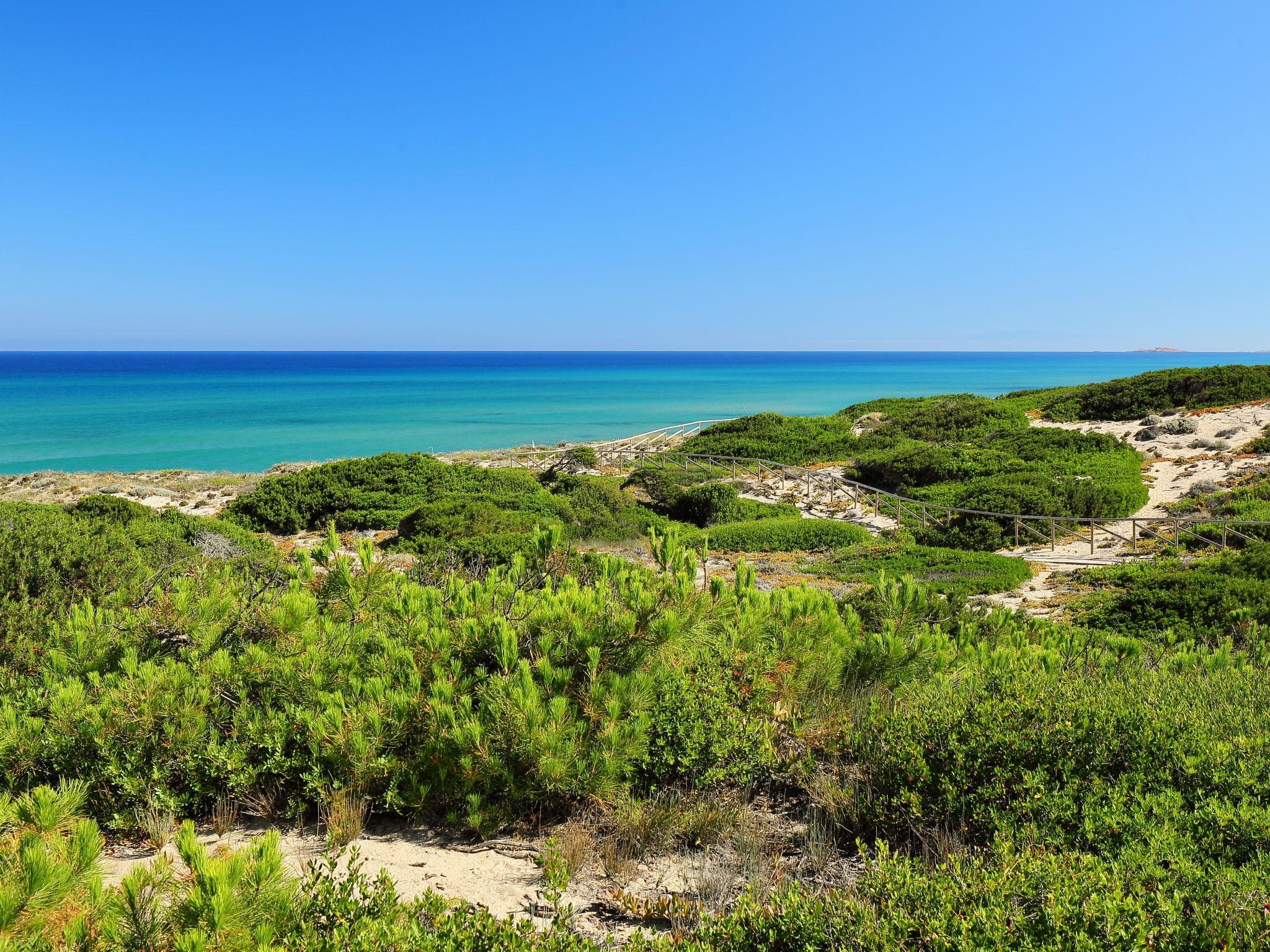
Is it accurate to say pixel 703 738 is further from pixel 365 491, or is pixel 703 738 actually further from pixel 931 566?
pixel 365 491

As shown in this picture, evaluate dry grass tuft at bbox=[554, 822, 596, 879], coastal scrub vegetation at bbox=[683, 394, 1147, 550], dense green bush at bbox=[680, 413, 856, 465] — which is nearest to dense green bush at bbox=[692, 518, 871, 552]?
coastal scrub vegetation at bbox=[683, 394, 1147, 550]

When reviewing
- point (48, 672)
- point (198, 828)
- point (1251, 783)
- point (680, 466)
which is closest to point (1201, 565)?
point (1251, 783)

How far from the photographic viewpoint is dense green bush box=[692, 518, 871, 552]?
1430cm

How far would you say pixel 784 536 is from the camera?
14.6m

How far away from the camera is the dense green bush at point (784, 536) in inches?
563

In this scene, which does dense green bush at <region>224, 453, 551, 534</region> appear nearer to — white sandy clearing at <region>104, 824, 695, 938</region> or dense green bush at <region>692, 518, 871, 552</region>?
dense green bush at <region>692, 518, 871, 552</region>

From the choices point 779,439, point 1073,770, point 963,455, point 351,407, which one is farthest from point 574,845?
point 351,407

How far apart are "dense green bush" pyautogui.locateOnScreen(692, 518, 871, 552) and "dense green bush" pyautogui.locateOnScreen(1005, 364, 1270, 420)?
57.1 ft

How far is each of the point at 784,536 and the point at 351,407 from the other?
59.2 metres

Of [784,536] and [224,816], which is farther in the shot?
[784,536]

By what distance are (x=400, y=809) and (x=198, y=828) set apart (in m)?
0.97

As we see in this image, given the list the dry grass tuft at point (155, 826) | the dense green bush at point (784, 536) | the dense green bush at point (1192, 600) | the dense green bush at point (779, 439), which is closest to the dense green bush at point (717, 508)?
the dense green bush at point (784, 536)

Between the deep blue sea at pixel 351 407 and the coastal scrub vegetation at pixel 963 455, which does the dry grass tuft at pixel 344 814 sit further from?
the deep blue sea at pixel 351 407

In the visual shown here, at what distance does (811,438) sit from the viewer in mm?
27078
